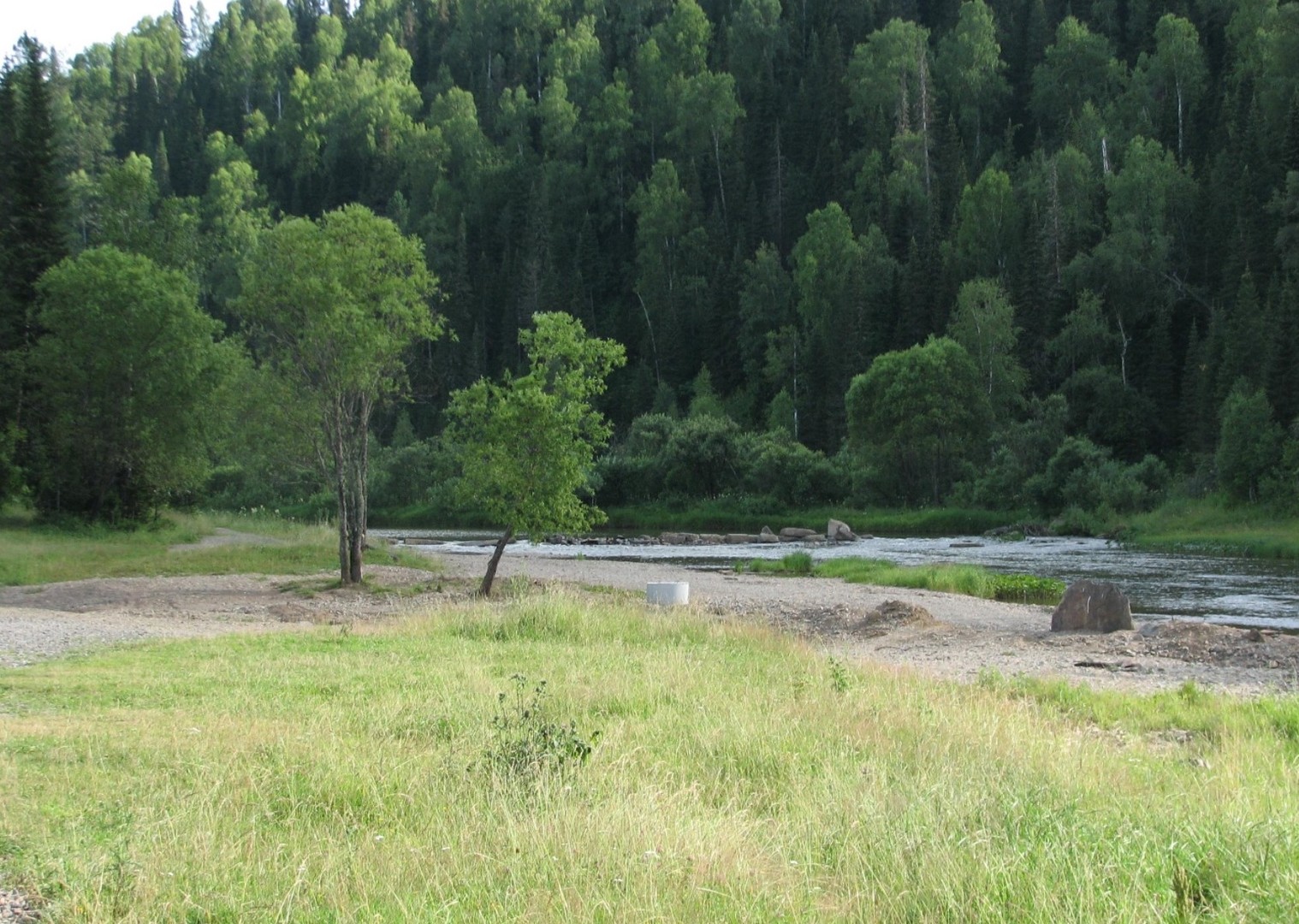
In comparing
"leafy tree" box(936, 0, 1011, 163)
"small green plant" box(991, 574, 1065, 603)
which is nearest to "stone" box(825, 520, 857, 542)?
"small green plant" box(991, 574, 1065, 603)

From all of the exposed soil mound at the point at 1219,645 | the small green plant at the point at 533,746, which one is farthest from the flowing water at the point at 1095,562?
the small green plant at the point at 533,746

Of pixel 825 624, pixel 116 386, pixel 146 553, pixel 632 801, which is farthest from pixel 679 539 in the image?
pixel 632 801

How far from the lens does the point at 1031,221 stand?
83688 millimetres

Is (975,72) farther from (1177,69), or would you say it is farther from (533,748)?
(533,748)

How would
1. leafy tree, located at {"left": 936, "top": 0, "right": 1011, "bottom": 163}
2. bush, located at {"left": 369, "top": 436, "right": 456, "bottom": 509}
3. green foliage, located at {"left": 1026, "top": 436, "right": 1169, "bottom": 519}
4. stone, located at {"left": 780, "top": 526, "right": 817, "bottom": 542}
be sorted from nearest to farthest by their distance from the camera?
green foliage, located at {"left": 1026, "top": 436, "right": 1169, "bottom": 519}
stone, located at {"left": 780, "top": 526, "right": 817, "bottom": 542}
bush, located at {"left": 369, "top": 436, "right": 456, "bottom": 509}
leafy tree, located at {"left": 936, "top": 0, "right": 1011, "bottom": 163}

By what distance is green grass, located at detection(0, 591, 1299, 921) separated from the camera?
19.4 ft

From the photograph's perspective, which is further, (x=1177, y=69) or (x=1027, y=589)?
(x=1177, y=69)

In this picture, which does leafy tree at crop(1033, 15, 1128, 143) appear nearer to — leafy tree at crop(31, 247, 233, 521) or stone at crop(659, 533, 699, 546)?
stone at crop(659, 533, 699, 546)

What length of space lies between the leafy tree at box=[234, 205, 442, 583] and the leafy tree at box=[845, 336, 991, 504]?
4605 cm

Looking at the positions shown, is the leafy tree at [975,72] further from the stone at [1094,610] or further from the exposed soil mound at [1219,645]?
the exposed soil mound at [1219,645]

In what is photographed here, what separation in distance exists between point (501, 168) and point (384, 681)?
131 meters

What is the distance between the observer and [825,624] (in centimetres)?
2503

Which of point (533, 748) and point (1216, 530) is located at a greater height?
point (1216, 530)

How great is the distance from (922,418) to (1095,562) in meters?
30.1
